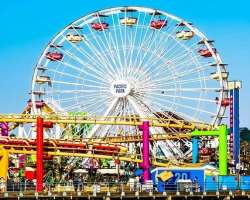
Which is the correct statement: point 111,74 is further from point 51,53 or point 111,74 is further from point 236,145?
point 236,145

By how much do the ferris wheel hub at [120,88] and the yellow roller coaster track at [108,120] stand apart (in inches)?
116

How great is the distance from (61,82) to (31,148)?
1651cm

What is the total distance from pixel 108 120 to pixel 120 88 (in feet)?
14.4

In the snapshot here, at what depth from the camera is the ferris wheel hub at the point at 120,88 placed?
10438 cm

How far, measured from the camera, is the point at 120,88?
104625 millimetres

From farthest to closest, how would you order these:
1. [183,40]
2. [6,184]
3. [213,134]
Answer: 1. [183,40]
2. [213,134]
3. [6,184]

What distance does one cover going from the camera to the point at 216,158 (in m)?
116

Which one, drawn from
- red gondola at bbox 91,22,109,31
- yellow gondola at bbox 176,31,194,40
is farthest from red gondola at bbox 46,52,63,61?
yellow gondola at bbox 176,31,194,40

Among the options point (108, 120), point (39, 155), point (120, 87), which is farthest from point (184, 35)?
point (39, 155)

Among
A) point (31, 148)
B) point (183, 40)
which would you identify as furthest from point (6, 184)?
point (183, 40)

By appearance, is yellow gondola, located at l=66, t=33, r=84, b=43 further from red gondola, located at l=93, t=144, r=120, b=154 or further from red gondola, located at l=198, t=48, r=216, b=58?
red gondola, located at l=93, t=144, r=120, b=154

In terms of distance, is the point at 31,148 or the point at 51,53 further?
the point at 51,53

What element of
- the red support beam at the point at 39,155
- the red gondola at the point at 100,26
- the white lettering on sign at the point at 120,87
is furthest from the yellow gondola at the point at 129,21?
the red support beam at the point at 39,155

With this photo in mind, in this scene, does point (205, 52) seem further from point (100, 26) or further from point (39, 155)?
point (39, 155)
